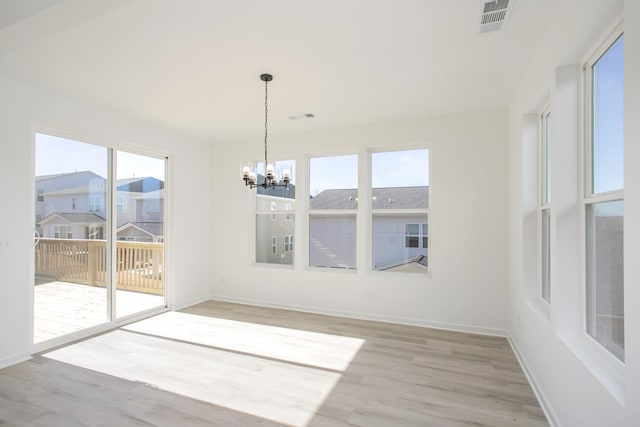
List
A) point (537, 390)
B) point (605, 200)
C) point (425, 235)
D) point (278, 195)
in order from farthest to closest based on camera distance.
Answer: point (278, 195) → point (425, 235) → point (537, 390) → point (605, 200)

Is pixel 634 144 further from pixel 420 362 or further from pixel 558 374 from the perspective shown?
pixel 420 362

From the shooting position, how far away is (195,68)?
285cm

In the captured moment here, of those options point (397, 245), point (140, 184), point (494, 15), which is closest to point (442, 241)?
point (397, 245)

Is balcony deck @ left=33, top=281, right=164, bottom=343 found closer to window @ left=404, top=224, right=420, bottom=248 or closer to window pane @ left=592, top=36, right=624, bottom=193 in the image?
window @ left=404, top=224, right=420, bottom=248

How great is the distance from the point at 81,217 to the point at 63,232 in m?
0.26

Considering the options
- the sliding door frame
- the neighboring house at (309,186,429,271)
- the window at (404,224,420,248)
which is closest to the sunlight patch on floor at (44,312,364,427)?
the sliding door frame

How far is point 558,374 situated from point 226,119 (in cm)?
418

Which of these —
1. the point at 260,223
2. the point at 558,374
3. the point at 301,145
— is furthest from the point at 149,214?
the point at 558,374

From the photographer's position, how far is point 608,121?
175 cm

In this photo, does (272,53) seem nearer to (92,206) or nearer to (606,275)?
(606,275)

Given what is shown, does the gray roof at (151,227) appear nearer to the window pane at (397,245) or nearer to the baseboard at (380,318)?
the baseboard at (380,318)

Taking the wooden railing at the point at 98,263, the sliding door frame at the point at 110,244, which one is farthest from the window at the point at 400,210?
the wooden railing at the point at 98,263

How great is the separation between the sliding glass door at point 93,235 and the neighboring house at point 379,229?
2343 millimetres

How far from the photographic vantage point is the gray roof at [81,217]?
3638 mm
